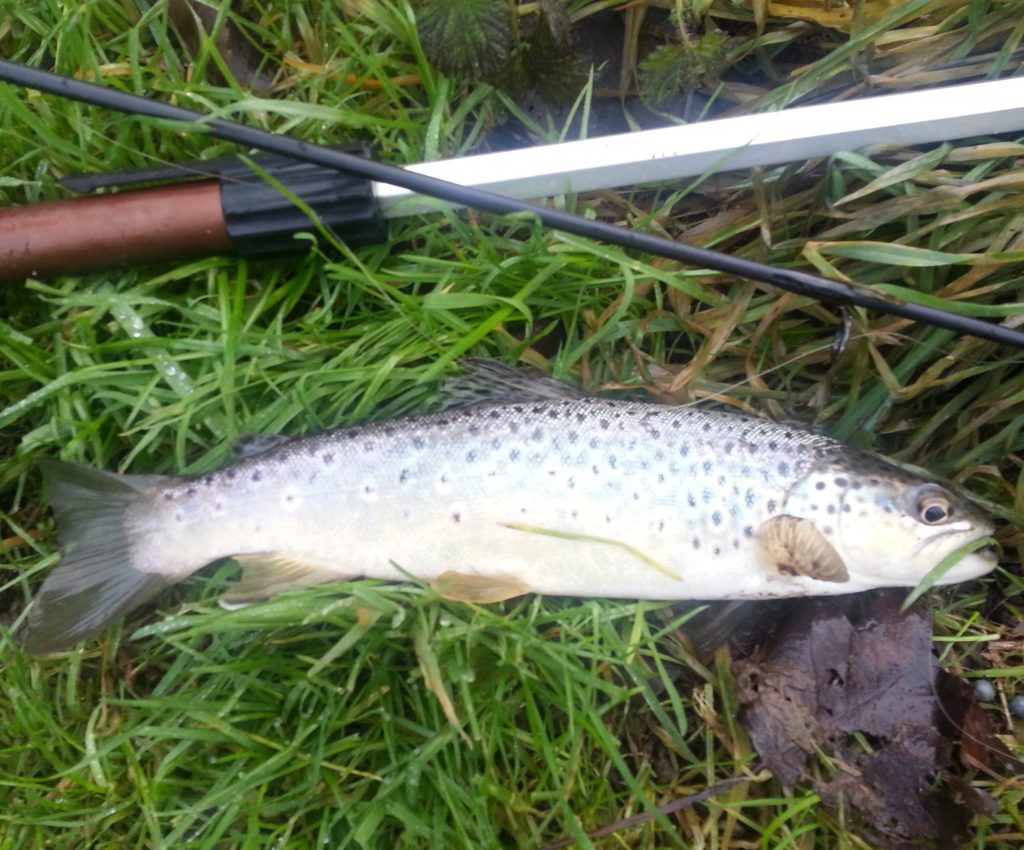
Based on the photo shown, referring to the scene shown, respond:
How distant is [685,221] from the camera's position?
2.32m

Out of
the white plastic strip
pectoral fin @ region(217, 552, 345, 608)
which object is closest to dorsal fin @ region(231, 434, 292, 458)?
pectoral fin @ region(217, 552, 345, 608)

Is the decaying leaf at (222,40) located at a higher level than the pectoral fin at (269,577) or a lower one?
higher

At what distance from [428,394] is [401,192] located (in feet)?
1.81

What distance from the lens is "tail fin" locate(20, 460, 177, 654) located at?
2053mm

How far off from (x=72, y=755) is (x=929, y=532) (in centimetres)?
237

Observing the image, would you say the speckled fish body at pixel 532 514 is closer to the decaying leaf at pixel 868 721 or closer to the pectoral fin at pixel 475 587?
the pectoral fin at pixel 475 587

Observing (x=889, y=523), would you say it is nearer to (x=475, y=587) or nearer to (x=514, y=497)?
(x=514, y=497)

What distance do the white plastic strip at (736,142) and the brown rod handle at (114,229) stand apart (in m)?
0.46

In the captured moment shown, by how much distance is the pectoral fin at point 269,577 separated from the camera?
2.00 meters

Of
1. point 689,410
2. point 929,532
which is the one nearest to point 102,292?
point 689,410

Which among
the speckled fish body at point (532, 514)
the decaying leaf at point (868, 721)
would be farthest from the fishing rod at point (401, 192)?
the decaying leaf at point (868, 721)

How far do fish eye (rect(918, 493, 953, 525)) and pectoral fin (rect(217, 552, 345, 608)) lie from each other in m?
1.49

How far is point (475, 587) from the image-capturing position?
6.46 feet

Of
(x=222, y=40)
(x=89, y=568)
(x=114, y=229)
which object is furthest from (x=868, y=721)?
(x=222, y=40)
